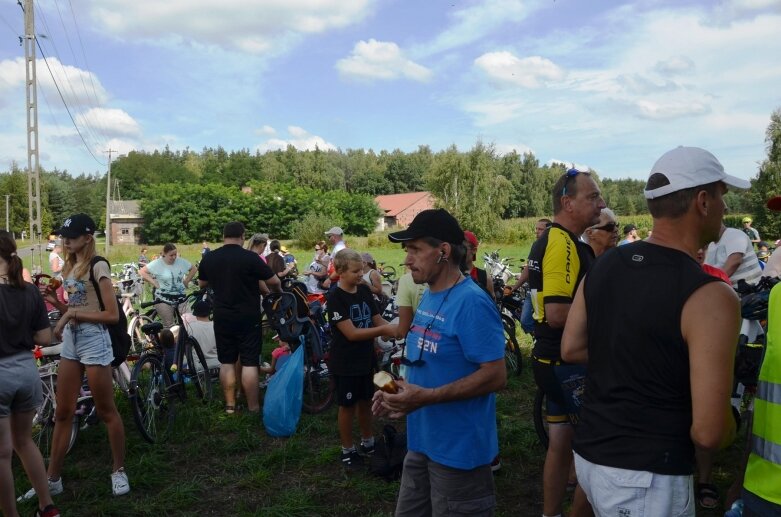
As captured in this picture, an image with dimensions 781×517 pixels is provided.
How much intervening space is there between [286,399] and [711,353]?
4327 millimetres

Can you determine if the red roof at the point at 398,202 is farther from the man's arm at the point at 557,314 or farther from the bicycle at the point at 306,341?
the man's arm at the point at 557,314

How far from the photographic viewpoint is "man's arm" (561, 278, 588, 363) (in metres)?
2.03

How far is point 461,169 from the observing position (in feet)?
160

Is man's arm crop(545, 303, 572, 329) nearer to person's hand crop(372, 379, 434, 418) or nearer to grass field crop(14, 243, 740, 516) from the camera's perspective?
person's hand crop(372, 379, 434, 418)

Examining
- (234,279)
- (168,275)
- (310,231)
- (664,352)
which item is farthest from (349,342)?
(310,231)

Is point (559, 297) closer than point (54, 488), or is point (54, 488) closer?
point (559, 297)

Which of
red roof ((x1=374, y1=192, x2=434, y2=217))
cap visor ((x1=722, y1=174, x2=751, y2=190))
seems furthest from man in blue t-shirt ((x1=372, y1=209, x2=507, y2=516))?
red roof ((x1=374, y1=192, x2=434, y2=217))

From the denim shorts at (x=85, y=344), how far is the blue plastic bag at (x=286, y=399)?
1.70m

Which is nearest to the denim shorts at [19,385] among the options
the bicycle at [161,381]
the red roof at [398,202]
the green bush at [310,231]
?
the bicycle at [161,381]

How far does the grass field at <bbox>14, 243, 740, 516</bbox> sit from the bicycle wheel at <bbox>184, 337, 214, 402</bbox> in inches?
16.6

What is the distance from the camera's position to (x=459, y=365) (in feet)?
7.76

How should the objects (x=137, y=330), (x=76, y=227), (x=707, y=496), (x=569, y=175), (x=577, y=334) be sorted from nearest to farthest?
(x=577, y=334), (x=569, y=175), (x=707, y=496), (x=76, y=227), (x=137, y=330)

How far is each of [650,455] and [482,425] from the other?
2.50 feet

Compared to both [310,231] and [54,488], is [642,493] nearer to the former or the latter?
[54,488]
